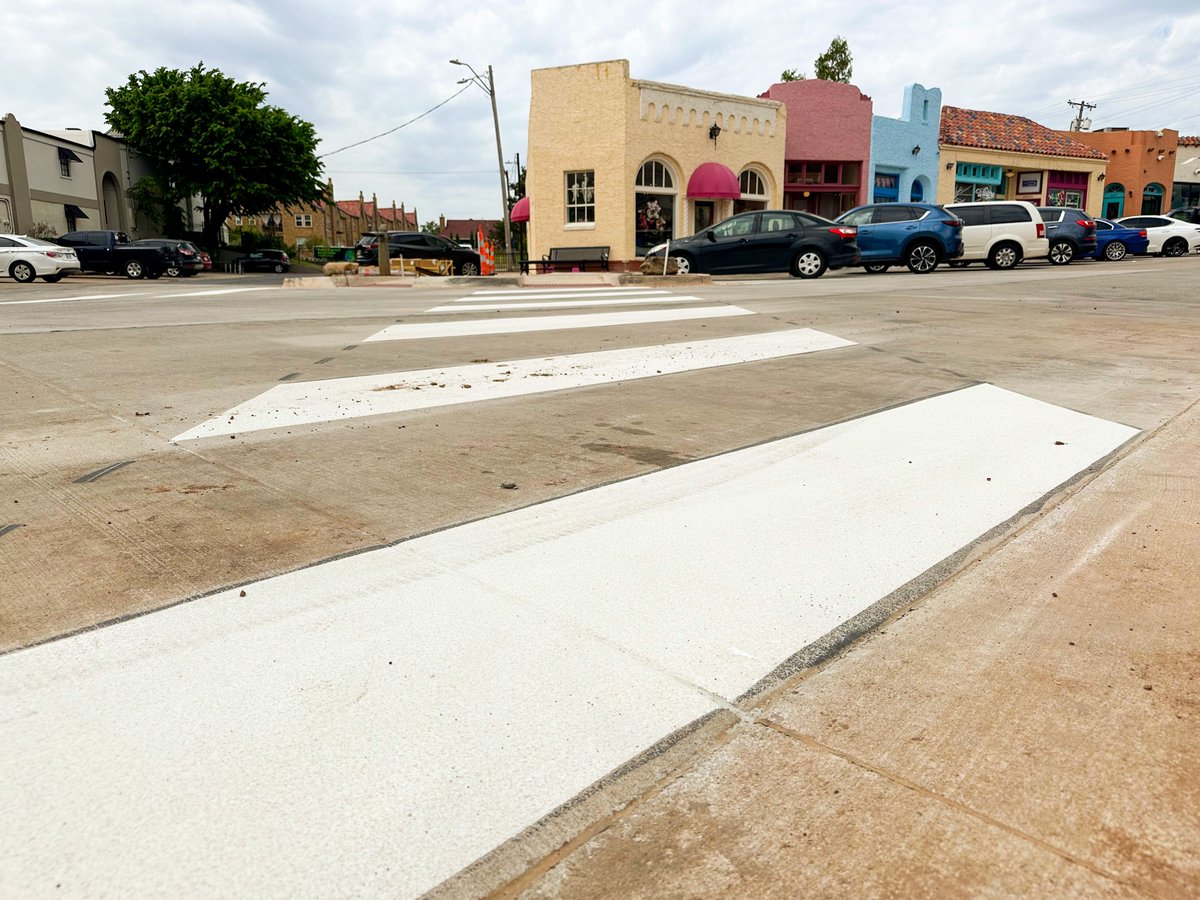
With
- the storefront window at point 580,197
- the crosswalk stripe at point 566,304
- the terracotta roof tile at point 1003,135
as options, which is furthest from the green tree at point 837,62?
the crosswalk stripe at point 566,304

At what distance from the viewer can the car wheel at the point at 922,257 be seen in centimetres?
2073

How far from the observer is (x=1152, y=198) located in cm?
5372

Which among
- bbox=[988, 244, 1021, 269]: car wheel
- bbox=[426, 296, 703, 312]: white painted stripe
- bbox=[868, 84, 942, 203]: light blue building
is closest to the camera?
bbox=[426, 296, 703, 312]: white painted stripe

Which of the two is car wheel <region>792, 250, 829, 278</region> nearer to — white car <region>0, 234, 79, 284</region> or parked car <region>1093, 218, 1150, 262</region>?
parked car <region>1093, 218, 1150, 262</region>

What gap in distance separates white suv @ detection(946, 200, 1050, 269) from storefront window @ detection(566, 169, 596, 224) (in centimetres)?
1172

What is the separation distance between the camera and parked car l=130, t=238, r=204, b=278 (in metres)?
31.4

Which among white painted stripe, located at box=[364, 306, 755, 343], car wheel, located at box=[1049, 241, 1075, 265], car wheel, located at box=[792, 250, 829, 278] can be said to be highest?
car wheel, located at box=[1049, 241, 1075, 265]

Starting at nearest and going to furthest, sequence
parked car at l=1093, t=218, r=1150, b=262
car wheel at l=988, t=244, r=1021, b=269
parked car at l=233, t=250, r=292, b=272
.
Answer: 1. car wheel at l=988, t=244, r=1021, b=269
2. parked car at l=1093, t=218, r=1150, b=262
3. parked car at l=233, t=250, r=292, b=272

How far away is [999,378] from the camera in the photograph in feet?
21.7

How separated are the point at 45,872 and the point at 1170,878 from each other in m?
2.00

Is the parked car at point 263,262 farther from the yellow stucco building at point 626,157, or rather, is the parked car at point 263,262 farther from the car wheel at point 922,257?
the car wheel at point 922,257

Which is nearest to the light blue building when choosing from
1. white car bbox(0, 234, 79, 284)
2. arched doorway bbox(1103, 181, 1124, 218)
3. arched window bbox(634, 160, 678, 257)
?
arched window bbox(634, 160, 678, 257)

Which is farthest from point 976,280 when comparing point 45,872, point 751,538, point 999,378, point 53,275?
point 53,275

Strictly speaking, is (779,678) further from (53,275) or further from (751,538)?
(53,275)
